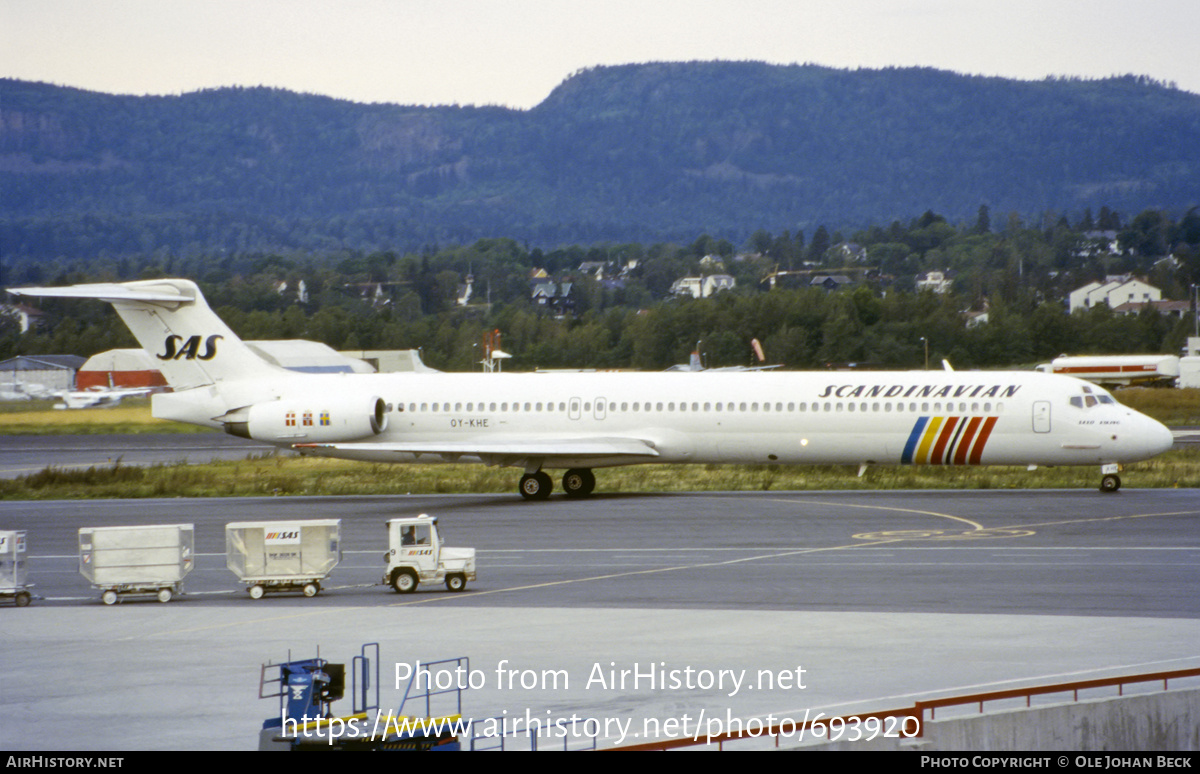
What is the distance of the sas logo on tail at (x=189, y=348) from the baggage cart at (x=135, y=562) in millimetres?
17404

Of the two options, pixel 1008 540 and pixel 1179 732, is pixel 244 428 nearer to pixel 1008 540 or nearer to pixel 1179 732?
pixel 1008 540

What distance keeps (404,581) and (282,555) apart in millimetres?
2178

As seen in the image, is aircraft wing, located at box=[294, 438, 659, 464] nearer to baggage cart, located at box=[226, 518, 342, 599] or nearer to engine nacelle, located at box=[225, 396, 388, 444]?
engine nacelle, located at box=[225, 396, 388, 444]

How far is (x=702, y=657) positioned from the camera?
53.1 ft

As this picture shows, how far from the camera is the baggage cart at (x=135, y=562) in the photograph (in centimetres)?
2183

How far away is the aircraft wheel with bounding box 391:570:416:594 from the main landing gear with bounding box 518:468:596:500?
14.9 m

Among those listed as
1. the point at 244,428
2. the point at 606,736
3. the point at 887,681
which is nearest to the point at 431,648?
the point at 606,736

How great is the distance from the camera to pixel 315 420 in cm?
3712

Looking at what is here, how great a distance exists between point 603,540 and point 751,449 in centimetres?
926

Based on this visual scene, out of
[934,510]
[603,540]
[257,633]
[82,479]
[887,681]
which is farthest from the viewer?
[82,479]

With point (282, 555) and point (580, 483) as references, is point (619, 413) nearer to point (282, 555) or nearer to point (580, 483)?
point (580, 483)

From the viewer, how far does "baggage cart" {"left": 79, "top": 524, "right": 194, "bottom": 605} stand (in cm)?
2183

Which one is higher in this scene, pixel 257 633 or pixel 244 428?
pixel 244 428

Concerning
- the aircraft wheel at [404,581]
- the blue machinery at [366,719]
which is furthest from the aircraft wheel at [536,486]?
the blue machinery at [366,719]
